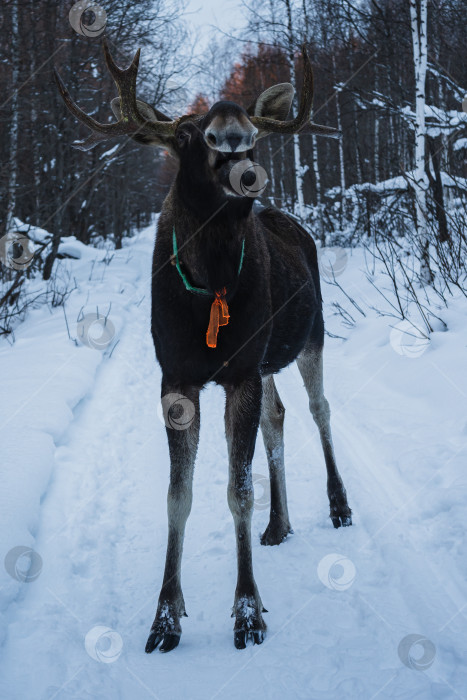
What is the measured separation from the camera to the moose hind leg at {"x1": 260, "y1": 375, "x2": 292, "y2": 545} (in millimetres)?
3281

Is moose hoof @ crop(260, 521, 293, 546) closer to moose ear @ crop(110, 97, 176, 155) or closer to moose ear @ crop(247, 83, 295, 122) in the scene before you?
moose ear @ crop(110, 97, 176, 155)

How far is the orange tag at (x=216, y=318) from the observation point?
8.20 feet

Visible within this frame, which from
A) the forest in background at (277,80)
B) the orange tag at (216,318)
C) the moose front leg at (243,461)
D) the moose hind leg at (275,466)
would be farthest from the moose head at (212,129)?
the forest in background at (277,80)

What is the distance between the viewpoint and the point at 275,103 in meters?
2.83

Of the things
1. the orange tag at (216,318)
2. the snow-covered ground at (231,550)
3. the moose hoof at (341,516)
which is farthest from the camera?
the moose hoof at (341,516)

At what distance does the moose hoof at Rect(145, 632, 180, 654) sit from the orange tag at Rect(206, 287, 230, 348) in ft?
4.33

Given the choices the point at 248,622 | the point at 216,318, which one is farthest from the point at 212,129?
the point at 248,622

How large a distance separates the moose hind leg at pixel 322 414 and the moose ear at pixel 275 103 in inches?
67.8

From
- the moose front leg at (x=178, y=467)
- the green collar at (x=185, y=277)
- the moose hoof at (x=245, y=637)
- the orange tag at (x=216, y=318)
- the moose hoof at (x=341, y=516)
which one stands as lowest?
the moose hoof at (x=341, y=516)

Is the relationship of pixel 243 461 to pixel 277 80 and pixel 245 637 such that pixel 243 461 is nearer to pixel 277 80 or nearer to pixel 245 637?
pixel 245 637

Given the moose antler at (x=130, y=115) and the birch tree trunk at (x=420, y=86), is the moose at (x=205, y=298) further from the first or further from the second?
the birch tree trunk at (x=420, y=86)

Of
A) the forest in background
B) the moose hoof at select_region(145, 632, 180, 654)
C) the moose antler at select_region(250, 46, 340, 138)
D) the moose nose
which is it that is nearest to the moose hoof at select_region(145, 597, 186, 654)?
the moose hoof at select_region(145, 632, 180, 654)

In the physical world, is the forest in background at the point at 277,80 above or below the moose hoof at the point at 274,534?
above

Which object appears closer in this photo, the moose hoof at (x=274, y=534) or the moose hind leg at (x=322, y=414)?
the moose hoof at (x=274, y=534)
